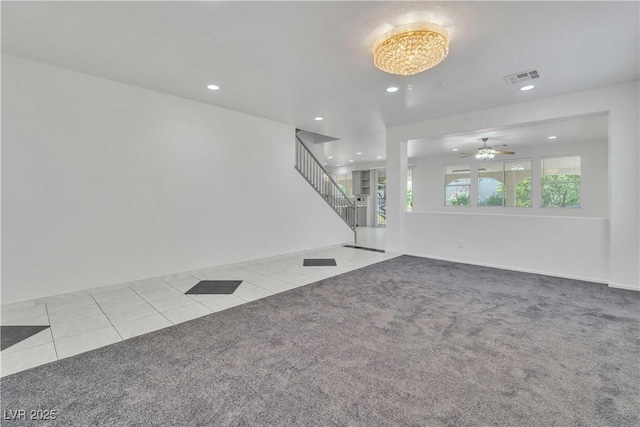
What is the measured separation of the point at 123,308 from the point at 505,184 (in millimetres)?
10274

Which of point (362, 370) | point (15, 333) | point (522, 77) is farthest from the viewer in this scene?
point (522, 77)

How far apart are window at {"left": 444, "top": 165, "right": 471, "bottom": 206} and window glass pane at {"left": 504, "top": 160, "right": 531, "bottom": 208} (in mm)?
1124

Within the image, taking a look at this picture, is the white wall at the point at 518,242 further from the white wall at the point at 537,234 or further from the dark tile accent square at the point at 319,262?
the dark tile accent square at the point at 319,262

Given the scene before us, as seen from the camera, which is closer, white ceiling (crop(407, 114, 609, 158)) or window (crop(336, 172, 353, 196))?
white ceiling (crop(407, 114, 609, 158))

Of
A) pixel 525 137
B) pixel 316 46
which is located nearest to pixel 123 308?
pixel 316 46

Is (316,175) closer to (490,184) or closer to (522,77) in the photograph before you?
(522,77)

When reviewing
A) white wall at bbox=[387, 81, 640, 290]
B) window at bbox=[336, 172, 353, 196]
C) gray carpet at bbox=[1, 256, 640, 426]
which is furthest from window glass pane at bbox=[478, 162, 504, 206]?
gray carpet at bbox=[1, 256, 640, 426]

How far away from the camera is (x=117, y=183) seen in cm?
363

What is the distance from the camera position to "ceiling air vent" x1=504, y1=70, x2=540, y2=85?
3355mm

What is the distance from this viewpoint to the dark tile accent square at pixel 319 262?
5.01m

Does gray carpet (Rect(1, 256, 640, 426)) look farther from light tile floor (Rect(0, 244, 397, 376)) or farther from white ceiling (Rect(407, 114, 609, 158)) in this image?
white ceiling (Rect(407, 114, 609, 158))

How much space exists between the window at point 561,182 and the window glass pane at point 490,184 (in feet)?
3.61

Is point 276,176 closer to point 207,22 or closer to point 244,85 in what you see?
point 244,85

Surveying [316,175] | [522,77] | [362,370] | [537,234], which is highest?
[522,77]
